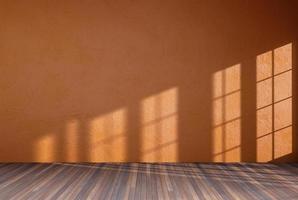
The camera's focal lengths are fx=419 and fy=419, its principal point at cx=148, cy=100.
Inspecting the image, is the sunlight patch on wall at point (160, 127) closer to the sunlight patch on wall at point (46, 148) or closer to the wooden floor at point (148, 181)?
the wooden floor at point (148, 181)

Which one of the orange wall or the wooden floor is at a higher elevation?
the orange wall

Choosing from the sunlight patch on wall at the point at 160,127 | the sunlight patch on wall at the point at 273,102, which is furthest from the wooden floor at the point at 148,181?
the sunlight patch on wall at the point at 273,102

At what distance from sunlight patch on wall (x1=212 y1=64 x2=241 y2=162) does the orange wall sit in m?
0.01

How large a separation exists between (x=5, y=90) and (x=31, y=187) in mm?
2147

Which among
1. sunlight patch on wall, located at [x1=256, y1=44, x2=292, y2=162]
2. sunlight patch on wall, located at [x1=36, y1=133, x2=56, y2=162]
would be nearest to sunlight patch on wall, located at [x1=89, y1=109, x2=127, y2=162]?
sunlight patch on wall, located at [x1=36, y1=133, x2=56, y2=162]

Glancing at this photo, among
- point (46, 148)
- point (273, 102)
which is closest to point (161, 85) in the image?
point (273, 102)

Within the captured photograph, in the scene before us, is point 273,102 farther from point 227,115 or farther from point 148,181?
point 148,181

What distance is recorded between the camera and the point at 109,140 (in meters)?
6.23

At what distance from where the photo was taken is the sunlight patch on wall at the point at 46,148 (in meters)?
6.20

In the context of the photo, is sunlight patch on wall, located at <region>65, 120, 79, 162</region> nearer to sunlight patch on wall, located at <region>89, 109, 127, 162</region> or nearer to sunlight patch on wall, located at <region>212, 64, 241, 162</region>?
sunlight patch on wall, located at <region>89, 109, 127, 162</region>

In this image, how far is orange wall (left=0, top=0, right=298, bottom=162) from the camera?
621cm

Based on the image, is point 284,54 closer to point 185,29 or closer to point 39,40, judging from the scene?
point 185,29

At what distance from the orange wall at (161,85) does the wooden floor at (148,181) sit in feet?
1.03

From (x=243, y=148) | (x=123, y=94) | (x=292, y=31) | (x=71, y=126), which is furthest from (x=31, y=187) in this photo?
(x=292, y=31)
